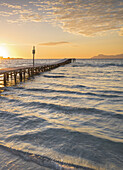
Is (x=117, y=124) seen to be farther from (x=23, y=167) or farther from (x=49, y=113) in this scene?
(x=23, y=167)

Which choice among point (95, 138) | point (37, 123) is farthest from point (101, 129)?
point (37, 123)

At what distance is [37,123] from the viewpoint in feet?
17.4

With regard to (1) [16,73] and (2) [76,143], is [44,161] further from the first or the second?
(1) [16,73]

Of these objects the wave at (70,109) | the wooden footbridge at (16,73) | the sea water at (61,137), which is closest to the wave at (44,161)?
the sea water at (61,137)

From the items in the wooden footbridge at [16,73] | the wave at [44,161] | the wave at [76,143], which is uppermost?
the wooden footbridge at [16,73]

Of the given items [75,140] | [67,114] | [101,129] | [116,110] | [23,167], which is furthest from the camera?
[116,110]

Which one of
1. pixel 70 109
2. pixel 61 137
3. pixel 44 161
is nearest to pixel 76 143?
pixel 61 137

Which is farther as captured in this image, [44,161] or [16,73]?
[16,73]

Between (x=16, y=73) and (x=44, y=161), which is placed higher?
(x=16, y=73)

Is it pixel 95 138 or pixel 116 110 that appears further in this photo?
pixel 116 110

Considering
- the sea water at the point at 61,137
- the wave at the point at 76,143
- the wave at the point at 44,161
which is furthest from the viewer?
the wave at the point at 76,143

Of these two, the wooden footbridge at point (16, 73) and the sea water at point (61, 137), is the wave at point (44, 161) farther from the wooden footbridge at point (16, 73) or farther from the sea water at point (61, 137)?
the wooden footbridge at point (16, 73)

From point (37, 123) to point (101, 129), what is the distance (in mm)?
2358

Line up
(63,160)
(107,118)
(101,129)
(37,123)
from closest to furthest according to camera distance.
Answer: (63,160) < (101,129) < (37,123) < (107,118)
